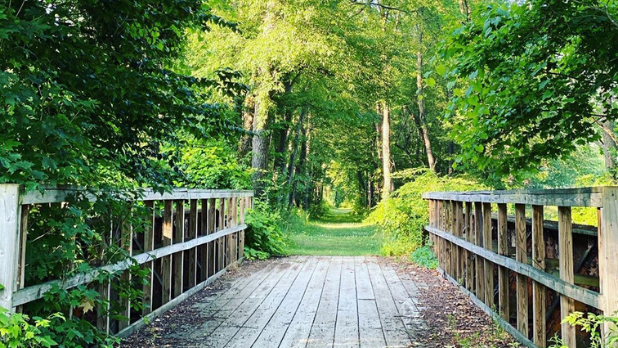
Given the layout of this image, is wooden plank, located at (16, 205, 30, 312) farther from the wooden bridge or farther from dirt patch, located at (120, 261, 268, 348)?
dirt patch, located at (120, 261, 268, 348)

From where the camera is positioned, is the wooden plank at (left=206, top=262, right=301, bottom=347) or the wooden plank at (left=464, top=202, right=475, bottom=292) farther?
the wooden plank at (left=464, top=202, right=475, bottom=292)

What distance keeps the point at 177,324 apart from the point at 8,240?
108 inches

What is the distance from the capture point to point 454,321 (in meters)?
5.04

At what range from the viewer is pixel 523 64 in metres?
4.10

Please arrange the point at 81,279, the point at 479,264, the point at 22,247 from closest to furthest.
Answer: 1. the point at 22,247
2. the point at 81,279
3. the point at 479,264

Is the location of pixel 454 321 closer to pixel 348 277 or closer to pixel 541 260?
pixel 541 260

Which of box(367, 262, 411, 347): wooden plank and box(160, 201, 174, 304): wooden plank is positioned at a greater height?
box(160, 201, 174, 304): wooden plank

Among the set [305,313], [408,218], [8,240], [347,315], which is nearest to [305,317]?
[305,313]

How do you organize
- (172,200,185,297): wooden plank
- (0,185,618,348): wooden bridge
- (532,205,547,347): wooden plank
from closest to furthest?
1. (0,185,618,348): wooden bridge
2. (532,205,547,347): wooden plank
3. (172,200,185,297): wooden plank

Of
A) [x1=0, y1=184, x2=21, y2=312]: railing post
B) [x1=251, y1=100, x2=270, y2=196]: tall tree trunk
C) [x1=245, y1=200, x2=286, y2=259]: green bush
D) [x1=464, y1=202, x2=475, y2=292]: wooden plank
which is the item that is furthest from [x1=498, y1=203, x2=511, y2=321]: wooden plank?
[x1=251, y1=100, x2=270, y2=196]: tall tree trunk

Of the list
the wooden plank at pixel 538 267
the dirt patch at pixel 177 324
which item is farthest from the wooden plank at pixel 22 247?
the wooden plank at pixel 538 267

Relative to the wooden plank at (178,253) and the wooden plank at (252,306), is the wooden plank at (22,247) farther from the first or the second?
the wooden plank at (178,253)

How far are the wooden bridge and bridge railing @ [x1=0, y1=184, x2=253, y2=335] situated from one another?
0.01m

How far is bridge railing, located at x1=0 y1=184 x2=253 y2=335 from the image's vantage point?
99.2 inches
